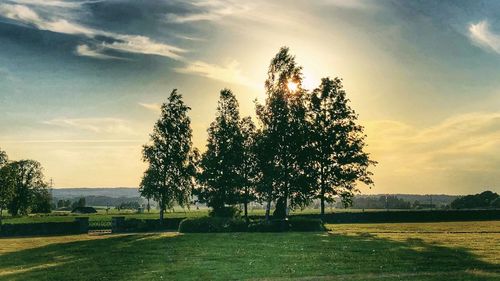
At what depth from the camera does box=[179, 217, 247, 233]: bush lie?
4716 centimetres

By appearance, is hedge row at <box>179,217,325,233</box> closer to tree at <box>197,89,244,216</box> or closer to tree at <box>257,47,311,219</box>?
tree at <box>257,47,311,219</box>

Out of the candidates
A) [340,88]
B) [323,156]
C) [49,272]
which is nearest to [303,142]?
[323,156]

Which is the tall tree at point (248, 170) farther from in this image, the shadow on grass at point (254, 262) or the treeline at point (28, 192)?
the treeline at point (28, 192)

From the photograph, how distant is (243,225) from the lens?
1893 inches

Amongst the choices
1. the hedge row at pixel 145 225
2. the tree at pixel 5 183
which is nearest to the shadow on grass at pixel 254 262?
the hedge row at pixel 145 225

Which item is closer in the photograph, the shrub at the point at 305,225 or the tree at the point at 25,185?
the shrub at the point at 305,225

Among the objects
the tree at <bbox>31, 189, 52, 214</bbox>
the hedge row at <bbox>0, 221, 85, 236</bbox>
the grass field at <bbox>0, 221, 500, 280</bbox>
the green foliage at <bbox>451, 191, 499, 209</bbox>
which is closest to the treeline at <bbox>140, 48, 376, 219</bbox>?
the hedge row at <bbox>0, 221, 85, 236</bbox>

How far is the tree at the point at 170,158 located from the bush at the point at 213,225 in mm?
14446

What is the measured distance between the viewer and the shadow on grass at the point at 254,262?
65.7 feet

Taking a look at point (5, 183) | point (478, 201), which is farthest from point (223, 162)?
point (478, 201)

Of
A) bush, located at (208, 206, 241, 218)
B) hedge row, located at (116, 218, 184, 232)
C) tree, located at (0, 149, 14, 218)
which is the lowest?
hedge row, located at (116, 218, 184, 232)

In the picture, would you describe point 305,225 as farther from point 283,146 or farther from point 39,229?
point 39,229

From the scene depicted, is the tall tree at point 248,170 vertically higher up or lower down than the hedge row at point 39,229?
higher up

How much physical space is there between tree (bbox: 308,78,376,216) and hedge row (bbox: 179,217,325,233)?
1043 cm
